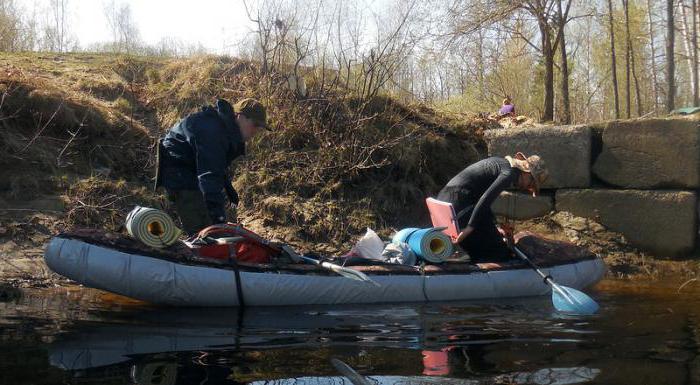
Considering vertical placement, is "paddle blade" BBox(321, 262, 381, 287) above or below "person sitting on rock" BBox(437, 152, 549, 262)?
below

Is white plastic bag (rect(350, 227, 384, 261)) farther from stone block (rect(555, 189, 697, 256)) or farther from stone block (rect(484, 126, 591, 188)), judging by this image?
stone block (rect(555, 189, 697, 256))

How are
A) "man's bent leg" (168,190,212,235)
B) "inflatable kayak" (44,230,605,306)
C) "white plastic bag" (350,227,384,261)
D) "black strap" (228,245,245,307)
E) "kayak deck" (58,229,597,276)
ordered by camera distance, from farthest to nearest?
"white plastic bag" (350,227,384,261), "man's bent leg" (168,190,212,235), "black strap" (228,245,245,307), "kayak deck" (58,229,597,276), "inflatable kayak" (44,230,605,306)

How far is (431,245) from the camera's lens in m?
6.19

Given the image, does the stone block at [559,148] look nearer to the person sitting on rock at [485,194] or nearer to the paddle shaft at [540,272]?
the person sitting on rock at [485,194]

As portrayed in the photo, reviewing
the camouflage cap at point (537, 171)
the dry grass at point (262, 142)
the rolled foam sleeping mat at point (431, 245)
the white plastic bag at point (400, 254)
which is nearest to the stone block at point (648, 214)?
the dry grass at point (262, 142)

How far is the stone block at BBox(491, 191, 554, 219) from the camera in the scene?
8742 mm

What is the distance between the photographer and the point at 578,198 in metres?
8.48

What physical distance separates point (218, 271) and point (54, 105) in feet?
15.4

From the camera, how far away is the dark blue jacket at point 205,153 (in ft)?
18.3

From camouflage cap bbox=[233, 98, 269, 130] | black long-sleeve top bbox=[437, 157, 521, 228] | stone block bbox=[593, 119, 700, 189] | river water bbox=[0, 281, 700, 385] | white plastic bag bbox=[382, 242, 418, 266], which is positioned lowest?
river water bbox=[0, 281, 700, 385]

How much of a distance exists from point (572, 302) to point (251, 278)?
2.48m

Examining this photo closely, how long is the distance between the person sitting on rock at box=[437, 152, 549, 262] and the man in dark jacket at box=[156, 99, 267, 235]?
76.2 inches

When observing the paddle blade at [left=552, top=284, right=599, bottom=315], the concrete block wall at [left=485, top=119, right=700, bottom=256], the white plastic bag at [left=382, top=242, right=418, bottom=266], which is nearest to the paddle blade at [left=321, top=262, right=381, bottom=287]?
the white plastic bag at [left=382, top=242, right=418, bottom=266]

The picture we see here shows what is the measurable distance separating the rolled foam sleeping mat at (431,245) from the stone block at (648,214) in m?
3.01
